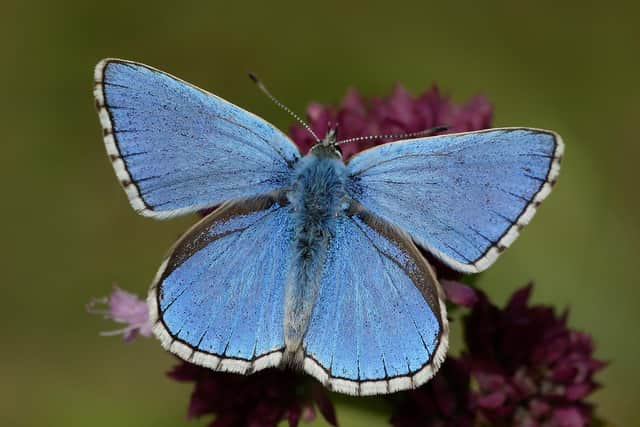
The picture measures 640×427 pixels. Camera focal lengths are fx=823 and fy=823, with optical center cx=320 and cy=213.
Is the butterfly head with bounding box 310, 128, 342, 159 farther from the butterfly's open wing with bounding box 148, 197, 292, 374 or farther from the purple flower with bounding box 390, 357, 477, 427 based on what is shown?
the purple flower with bounding box 390, 357, 477, 427

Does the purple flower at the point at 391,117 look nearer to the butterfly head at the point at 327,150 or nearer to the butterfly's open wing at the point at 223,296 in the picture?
the butterfly head at the point at 327,150

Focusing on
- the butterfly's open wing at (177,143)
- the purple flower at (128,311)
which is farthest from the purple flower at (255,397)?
the butterfly's open wing at (177,143)

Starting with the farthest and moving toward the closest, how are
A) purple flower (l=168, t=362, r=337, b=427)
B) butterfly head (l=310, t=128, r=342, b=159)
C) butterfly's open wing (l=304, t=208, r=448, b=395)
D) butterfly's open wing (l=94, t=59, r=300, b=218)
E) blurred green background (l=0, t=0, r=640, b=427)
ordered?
1. blurred green background (l=0, t=0, r=640, b=427)
2. purple flower (l=168, t=362, r=337, b=427)
3. butterfly head (l=310, t=128, r=342, b=159)
4. butterfly's open wing (l=94, t=59, r=300, b=218)
5. butterfly's open wing (l=304, t=208, r=448, b=395)

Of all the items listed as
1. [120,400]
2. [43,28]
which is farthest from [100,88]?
[43,28]

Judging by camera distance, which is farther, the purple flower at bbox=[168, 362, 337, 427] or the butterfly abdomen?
the purple flower at bbox=[168, 362, 337, 427]

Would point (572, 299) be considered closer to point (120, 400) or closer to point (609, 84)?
point (609, 84)

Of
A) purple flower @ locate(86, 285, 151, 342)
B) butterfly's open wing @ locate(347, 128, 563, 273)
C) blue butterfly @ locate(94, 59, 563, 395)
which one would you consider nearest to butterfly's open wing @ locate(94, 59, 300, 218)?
blue butterfly @ locate(94, 59, 563, 395)

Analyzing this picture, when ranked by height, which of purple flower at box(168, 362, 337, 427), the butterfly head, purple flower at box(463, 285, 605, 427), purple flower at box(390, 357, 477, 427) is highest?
the butterfly head
